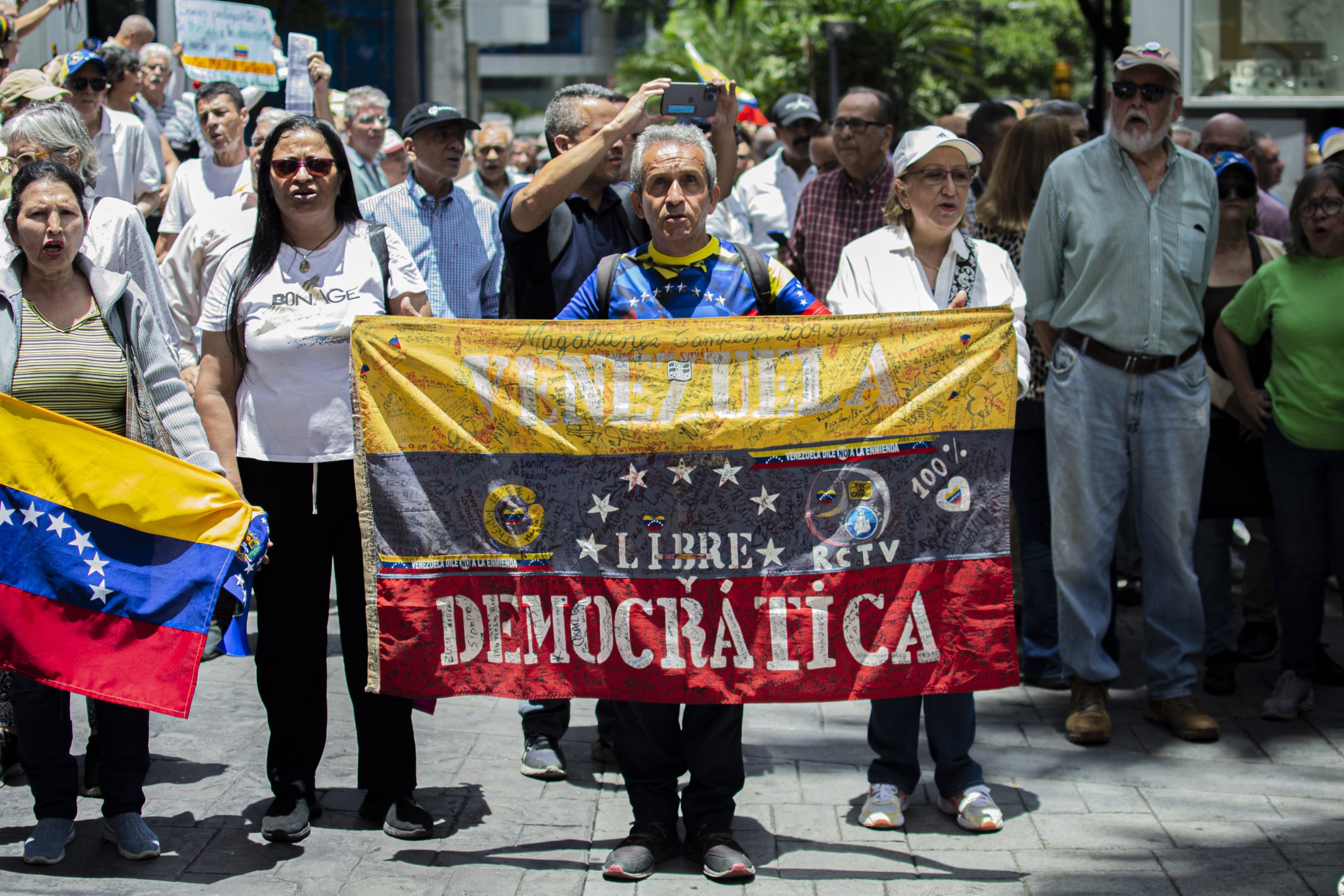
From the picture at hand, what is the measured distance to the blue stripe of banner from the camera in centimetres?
410

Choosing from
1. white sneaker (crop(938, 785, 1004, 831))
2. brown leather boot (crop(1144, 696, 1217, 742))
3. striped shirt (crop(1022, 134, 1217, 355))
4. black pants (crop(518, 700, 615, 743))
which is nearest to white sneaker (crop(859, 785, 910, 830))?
white sneaker (crop(938, 785, 1004, 831))

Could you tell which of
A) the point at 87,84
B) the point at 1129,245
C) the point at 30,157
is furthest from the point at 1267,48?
the point at 30,157

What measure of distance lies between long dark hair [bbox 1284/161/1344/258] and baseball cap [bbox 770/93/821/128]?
16.9 ft

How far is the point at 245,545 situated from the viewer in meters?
4.09

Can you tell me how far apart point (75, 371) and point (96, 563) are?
0.57 m

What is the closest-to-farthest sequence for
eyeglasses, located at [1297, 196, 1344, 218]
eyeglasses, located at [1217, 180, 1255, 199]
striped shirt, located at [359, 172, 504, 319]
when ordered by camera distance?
eyeglasses, located at [1297, 196, 1344, 218] → striped shirt, located at [359, 172, 504, 319] → eyeglasses, located at [1217, 180, 1255, 199]

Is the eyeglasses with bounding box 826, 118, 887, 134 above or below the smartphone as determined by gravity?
above

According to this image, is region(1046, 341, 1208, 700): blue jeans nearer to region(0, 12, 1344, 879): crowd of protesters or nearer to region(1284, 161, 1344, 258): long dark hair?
region(0, 12, 1344, 879): crowd of protesters

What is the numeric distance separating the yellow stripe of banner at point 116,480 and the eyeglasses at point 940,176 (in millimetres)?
2346

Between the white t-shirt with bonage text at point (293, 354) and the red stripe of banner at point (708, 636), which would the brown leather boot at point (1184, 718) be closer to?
the red stripe of banner at point (708, 636)

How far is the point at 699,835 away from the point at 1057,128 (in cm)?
362

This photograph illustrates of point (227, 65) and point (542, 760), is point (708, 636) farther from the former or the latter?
point (227, 65)

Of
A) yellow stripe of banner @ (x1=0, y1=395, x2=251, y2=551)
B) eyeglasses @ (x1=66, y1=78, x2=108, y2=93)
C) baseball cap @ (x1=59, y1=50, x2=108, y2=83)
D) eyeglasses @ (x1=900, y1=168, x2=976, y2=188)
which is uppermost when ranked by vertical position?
baseball cap @ (x1=59, y1=50, x2=108, y2=83)

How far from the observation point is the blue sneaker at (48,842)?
4168 mm
